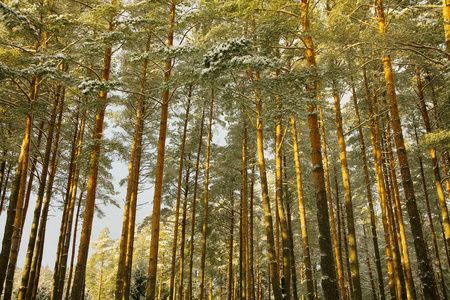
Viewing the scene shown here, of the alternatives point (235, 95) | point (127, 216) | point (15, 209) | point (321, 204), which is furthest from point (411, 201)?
point (15, 209)

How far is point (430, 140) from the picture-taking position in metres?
8.27

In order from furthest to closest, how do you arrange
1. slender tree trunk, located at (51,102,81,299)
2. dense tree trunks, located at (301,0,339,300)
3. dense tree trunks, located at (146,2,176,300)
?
slender tree trunk, located at (51,102,81,299), dense tree trunks, located at (146,2,176,300), dense tree trunks, located at (301,0,339,300)

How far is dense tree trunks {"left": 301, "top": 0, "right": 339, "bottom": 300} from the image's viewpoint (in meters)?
6.05

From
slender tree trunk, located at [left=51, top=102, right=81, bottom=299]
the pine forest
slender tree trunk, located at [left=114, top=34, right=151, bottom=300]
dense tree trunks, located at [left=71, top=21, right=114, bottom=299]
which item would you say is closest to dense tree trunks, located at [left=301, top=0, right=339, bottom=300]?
the pine forest

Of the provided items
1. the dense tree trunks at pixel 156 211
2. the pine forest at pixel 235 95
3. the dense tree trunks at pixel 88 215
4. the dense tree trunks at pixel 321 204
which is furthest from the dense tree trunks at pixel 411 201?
the dense tree trunks at pixel 88 215

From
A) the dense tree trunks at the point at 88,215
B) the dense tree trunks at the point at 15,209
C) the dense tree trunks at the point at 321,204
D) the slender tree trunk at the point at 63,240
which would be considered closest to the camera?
the dense tree trunks at the point at 321,204

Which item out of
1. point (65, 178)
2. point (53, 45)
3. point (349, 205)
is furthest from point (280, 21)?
point (65, 178)

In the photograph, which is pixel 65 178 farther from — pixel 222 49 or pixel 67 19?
pixel 222 49

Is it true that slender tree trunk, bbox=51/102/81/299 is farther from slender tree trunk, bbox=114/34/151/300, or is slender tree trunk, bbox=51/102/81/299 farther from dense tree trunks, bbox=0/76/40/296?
slender tree trunk, bbox=114/34/151/300

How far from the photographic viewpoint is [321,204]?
662cm

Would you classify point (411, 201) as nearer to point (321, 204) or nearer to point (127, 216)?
point (321, 204)

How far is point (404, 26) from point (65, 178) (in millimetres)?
17334

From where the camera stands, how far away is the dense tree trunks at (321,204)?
6.05 meters

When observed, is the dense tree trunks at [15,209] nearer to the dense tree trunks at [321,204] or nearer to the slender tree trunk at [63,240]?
the slender tree trunk at [63,240]
